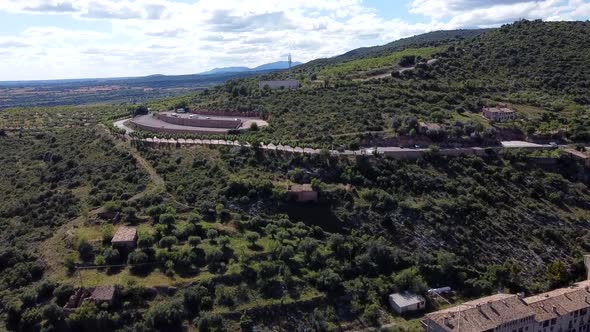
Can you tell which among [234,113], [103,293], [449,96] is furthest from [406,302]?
[449,96]

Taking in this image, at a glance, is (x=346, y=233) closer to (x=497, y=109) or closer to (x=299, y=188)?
(x=299, y=188)

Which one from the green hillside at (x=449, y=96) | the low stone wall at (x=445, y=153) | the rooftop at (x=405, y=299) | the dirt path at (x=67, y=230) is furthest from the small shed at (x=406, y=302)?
the dirt path at (x=67, y=230)

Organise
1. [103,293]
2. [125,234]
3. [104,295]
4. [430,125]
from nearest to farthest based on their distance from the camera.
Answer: [104,295]
[103,293]
[125,234]
[430,125]

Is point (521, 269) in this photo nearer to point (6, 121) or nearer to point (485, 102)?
point (485, 102)

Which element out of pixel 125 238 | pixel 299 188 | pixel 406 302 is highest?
pixel 299 188

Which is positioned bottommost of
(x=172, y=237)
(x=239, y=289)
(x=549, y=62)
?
(x=239, y=289)

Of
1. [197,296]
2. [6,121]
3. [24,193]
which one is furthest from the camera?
[6,121]

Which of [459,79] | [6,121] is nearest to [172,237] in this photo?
[6,121]
